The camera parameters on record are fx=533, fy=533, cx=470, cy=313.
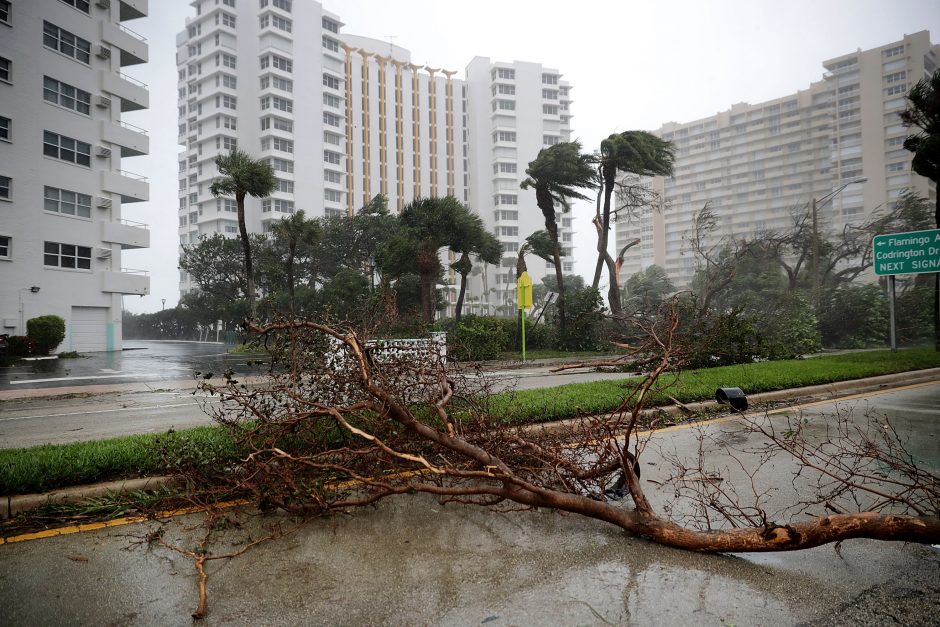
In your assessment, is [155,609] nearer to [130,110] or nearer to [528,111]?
[130,110]

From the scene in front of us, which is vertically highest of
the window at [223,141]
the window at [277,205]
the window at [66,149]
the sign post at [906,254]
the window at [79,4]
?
the window at [223,141]

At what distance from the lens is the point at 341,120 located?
80.0 m

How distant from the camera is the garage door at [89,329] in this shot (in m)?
32.2


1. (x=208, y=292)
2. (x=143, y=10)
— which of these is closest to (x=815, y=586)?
(x=143, y=10)

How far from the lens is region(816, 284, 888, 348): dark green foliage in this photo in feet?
96.4

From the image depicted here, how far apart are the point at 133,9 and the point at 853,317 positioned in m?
51.0

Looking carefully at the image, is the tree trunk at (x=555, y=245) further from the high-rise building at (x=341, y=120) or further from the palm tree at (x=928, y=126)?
the high-rise building at (x=341, y=120)

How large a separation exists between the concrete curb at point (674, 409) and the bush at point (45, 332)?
97.4ft

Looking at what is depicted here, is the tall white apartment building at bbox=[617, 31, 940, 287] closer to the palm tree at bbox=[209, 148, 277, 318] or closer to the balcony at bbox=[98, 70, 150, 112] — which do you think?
the palm tree at bbox=[209, 148, 277, 318]

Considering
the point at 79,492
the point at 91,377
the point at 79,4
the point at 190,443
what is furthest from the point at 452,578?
the point at 79,4

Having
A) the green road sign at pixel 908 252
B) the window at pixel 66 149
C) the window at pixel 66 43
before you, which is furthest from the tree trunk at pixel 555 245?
the window at pixel 66 43

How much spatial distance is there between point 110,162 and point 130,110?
5.59 metres

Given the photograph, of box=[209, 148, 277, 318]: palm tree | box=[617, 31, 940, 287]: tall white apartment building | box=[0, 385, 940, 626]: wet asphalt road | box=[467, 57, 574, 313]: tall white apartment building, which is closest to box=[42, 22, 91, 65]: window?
box=[209, 148, 277, 318]: palm tree

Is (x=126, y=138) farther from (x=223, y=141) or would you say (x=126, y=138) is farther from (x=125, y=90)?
(x=223, y=141)
